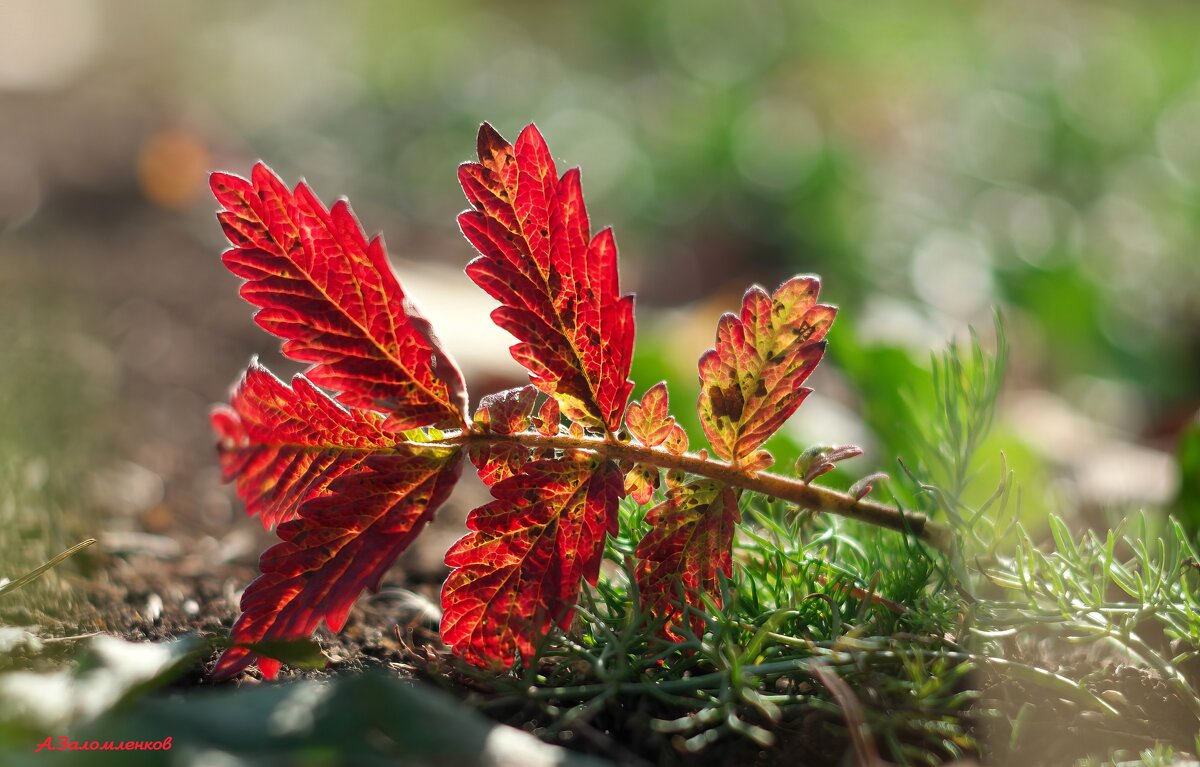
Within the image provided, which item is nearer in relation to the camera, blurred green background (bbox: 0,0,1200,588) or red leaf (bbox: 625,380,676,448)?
red leaf (bbox: 625,380,676,448)

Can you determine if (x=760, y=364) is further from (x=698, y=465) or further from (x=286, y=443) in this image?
(x=286, y=443)

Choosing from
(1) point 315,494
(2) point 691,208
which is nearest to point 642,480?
(1) point 315,494

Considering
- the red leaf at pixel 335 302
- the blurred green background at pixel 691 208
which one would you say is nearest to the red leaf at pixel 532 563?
the red leaf at pixel 335 302

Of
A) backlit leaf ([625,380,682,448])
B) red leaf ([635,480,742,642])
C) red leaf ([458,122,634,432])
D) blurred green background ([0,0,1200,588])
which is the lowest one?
red leaf ([635,480,742,642])

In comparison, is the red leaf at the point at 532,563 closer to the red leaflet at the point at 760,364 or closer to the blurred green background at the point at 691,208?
the red leaflet at the point at 760,364

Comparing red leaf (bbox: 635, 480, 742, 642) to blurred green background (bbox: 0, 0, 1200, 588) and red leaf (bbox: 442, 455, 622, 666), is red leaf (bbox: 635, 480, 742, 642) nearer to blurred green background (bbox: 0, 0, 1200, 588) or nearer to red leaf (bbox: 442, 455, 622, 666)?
red leaf (bbox: 442, 455, 622, 666)

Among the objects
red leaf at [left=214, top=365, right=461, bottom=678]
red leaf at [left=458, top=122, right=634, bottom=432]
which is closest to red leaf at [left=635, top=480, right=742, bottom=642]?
red leaf at [left=458, top=122, right=634, bottom=432]
